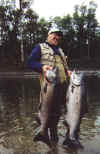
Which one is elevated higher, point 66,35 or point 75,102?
point 75,102

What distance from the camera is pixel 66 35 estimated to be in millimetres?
74688

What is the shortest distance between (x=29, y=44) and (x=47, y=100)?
6365cm

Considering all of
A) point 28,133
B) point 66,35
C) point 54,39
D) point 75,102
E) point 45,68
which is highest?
point 54,39

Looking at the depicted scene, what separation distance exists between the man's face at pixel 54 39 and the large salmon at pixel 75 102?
585 millimetres

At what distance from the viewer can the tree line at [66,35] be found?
5794 centimetres

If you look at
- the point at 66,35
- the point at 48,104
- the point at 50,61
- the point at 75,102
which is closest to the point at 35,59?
the point at 50,61

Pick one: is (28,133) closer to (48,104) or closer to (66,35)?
(48,104)

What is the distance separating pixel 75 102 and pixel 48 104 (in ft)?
1.41

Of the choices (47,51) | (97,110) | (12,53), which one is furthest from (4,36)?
(47,51)

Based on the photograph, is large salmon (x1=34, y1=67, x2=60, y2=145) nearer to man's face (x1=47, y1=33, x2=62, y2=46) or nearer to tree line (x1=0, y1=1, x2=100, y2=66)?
man's face (x1=47, y1=33, x2=62, y2=46)

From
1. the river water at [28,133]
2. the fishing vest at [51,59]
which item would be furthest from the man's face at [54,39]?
the river water at [28,133]

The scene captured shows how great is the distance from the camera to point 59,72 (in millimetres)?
4719

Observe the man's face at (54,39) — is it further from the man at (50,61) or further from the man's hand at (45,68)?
the man's hand at (45,68)

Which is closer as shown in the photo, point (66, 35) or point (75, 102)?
point (75, 102)
